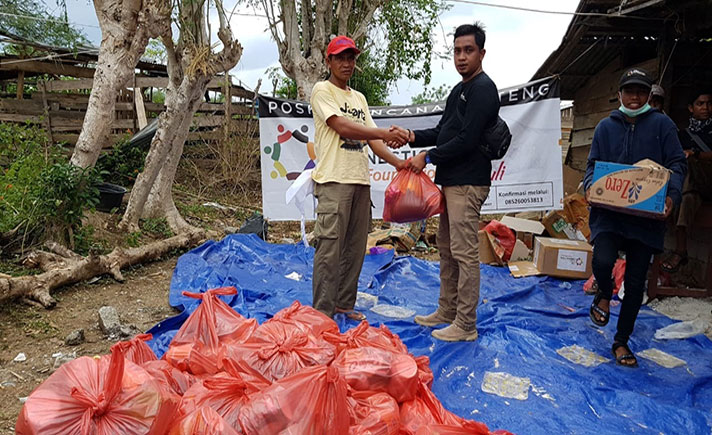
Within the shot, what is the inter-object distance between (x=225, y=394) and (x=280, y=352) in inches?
15.7

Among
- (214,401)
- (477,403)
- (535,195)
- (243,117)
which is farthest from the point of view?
(243,117)

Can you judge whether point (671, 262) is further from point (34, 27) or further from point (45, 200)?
point (34, 27)

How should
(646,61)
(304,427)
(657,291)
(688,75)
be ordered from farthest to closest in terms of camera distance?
1. (646,61)
2. (688,75)
3. (657,291)
4. (304,427)

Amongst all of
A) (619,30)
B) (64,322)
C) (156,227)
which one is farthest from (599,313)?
(156,227)

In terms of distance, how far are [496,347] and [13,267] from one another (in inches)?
170

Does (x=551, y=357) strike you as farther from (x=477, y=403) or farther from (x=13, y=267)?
(x=13, y=267)

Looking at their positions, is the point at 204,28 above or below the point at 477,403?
above

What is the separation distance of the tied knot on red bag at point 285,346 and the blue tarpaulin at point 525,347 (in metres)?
0.85

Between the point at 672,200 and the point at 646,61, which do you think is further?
the point at 646,61

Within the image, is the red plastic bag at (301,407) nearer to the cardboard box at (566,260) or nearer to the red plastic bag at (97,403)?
the red plastic bag at (97,403)

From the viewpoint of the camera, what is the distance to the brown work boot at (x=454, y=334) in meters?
3.29

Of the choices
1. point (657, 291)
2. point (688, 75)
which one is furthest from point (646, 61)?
point (657, 291)

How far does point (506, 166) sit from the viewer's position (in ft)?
21.1

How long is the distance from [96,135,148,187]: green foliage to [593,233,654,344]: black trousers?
818 cm
